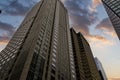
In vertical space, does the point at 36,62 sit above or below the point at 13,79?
above

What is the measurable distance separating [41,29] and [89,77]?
157ft

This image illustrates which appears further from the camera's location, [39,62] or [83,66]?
[83,66]

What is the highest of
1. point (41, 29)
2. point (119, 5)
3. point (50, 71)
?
point (119, 5)

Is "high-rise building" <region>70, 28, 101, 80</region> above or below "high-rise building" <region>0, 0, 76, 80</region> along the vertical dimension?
above

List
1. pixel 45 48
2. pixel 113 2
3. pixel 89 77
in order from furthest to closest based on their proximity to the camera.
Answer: pixel 89 77, pixel 113 2, pixel 45 48

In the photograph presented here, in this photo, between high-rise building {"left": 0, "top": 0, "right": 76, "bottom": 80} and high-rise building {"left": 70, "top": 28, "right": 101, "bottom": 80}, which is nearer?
high-rise building {"left": 0, "top": 0, "right": 76, "bottom": 80}

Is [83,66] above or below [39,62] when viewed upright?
above

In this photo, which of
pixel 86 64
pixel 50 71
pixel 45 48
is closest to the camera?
pixel 50 71

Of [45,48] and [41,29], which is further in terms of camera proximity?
[41,29]

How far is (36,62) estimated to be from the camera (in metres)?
65.8

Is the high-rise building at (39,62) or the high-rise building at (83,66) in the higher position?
the high-rise building at (83,66)

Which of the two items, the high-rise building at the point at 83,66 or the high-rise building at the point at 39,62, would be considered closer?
the high-rise building at the point at 39,62

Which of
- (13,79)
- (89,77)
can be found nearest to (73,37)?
(89,77)

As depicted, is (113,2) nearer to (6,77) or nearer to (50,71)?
(50,71)
